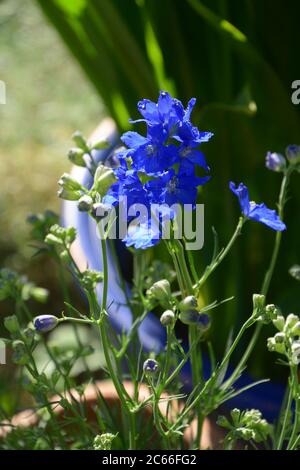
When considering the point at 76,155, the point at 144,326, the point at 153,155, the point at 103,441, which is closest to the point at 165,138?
the point at 153,155

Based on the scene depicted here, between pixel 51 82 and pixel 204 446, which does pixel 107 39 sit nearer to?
pixel 204 446

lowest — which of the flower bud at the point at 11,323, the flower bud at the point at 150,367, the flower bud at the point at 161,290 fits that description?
the flower bud at the point at 150,367

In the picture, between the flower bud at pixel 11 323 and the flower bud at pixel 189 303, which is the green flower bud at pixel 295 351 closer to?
the flower bud at pixel 189 303

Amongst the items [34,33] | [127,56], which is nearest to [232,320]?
[127,56]

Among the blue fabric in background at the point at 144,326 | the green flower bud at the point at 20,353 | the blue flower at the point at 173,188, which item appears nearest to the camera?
the blue flower at the point at 173,188

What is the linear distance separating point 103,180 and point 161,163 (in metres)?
0.05

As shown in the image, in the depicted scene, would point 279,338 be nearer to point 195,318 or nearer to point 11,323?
point 195,318

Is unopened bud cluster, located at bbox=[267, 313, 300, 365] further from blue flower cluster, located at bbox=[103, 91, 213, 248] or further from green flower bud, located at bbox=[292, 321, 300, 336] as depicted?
blue flower cluster, located at bbox=[103, 91, 213, 248]

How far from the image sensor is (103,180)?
0.57 metres

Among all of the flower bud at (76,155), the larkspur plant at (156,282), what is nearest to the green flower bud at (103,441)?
the larkspur plant at (156,282)

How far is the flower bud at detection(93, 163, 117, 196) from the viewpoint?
1.86 feet

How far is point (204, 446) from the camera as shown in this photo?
0.81m

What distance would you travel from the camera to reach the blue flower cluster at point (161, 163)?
536mm
